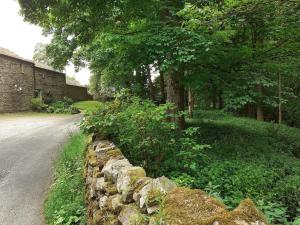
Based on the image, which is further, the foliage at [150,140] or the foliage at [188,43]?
the foliage at [188,43]

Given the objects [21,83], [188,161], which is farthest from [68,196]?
[21,83]

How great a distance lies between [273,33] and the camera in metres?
10.4

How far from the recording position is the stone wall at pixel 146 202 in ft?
8.21

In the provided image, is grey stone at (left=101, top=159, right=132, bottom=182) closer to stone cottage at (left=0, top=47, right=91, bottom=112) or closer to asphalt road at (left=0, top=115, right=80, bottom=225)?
→ asphalt road at (left=0, top=115, right=80, bottom=225)

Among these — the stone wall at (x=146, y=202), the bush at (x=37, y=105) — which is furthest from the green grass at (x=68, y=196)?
the bush at (x=37, y=105)

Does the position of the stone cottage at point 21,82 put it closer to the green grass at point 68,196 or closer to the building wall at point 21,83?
the building wall at point 21,83

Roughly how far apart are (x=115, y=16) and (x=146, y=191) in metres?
9.76

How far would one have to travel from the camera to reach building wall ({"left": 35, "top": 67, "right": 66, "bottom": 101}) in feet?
115

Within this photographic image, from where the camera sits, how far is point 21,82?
102 ft

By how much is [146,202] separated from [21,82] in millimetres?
30693

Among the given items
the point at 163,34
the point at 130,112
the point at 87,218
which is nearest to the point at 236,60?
the point at 163,34

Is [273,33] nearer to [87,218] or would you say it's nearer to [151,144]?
[151,144]

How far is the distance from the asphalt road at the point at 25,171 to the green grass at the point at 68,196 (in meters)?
0.31

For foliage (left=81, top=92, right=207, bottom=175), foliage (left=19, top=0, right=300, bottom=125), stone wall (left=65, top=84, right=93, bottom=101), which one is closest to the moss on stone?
foliage (left=81, top=92, right=207, bottom=175)
